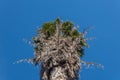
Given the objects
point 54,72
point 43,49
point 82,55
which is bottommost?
point 54,72

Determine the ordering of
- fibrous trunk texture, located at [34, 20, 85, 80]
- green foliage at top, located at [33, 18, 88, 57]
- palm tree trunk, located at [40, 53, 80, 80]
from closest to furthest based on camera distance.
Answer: palm tree trunk, located at [40, 53, 80, 80], fibrous trunk texture, located at [34, 20, 85, 80], green foliage at top, located at [33, 18, 88, 57]

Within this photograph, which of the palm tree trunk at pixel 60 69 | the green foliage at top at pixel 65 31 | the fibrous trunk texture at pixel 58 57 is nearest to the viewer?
the palm tree trunk at pixel 60 69

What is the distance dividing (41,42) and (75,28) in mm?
3620

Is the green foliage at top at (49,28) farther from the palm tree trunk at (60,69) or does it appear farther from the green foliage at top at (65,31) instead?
the palm tree trunk at (60,69)

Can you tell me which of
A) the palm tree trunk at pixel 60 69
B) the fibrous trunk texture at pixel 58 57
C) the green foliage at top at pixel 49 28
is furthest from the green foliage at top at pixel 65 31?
the palm tree trunk at pixel 60 69

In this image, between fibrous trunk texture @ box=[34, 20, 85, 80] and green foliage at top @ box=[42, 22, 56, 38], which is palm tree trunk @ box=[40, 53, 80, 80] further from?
green foliage at top @ box=[42, 22, 56, 38]

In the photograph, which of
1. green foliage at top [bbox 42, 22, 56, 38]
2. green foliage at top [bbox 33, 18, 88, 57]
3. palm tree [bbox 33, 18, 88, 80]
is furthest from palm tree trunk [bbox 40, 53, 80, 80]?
green foliage at top [bbox 42, 22, 56, 38]

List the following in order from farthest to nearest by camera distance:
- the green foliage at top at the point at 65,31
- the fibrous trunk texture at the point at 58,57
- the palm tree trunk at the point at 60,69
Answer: the green foliage at top at the point at 65,31
the fibrous trunk texture at the point at 58,57
the palm tree trunk at the point at 60,69

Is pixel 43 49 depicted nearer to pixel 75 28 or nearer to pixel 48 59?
pixel 48 59

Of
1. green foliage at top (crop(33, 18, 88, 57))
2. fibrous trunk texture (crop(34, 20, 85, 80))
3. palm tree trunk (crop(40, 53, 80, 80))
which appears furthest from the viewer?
green foliage at top (crop(33, 18, 88, 57))

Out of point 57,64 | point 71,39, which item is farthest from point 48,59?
point 71,39

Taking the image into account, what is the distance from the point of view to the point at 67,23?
2752cm

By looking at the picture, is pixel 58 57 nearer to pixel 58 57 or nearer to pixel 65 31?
Answer: pixel 58 57

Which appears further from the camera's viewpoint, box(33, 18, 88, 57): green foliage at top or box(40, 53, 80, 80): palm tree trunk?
box(33, 18, 88, 57): green foliage at top
